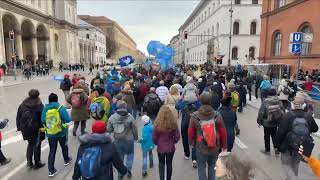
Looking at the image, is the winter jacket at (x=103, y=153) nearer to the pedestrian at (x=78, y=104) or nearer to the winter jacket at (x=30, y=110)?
the winter jacket at (x=30, y=110)

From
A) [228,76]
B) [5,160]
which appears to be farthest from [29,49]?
[5,160]

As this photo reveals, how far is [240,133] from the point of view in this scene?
931 centimetres

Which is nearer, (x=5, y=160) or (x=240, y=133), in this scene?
(x=5, y=160)

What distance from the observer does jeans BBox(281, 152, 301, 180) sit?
16.4ft

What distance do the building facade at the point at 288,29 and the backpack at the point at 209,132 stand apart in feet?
71.3

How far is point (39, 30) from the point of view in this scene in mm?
52938

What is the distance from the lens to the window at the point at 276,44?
31.8m

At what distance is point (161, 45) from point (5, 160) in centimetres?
1711

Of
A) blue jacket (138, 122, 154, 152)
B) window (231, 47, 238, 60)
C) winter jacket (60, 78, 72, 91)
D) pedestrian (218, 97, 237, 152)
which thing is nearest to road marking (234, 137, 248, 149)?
pedestrian (218, 97, 237, 152)

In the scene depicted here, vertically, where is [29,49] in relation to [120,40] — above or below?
below

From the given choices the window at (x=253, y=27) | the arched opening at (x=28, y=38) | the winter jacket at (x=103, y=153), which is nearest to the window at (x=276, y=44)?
the window at (x=253, y=27)

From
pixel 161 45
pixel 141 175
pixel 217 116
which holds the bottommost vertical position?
pixel 141 175

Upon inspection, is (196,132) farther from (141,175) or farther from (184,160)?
(184,160)

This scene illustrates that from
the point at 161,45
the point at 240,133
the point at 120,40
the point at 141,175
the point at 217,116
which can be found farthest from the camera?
the point at 120,40
